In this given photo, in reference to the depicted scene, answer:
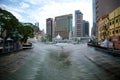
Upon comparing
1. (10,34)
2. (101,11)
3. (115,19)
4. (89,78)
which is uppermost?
(101,11)

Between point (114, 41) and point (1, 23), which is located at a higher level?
point (1, 23)

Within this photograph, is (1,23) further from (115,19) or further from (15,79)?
(15,79)

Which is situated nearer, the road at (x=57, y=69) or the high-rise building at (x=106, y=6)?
the road at (x=57, y=69)

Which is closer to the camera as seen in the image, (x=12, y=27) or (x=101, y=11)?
(x=12, y=27)

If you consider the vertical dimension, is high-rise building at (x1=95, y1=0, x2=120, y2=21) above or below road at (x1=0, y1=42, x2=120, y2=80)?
above

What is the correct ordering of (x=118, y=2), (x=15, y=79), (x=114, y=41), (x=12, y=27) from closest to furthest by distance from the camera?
(x=15, y=79) < (x=12, y=27) < (x=114, y=41) < (x=118, y=2)

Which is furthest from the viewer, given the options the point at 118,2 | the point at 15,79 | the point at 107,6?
the point at 107,6

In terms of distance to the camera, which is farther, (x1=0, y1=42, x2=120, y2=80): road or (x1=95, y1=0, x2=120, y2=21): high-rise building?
(x1=95, y1=0, x2=120, y2=21): high-rise building

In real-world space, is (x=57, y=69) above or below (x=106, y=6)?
below

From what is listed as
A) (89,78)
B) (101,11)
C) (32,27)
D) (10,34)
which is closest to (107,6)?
(101,11)

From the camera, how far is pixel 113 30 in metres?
69.6

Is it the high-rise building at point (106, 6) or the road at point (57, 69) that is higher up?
the high-rise building at point (106, 6)

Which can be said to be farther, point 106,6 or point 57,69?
point 106,6

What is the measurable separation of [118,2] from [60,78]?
340 feet
